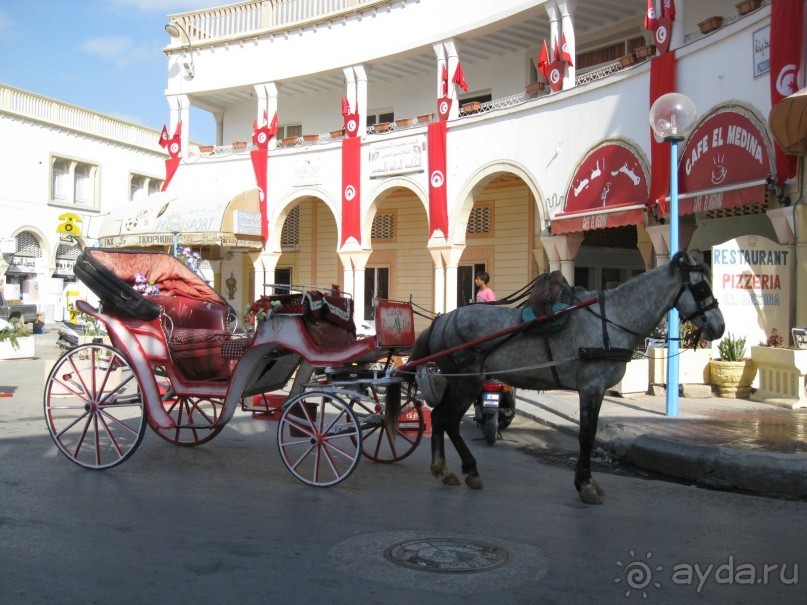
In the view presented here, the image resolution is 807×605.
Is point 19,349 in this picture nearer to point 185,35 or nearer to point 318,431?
point 185,35

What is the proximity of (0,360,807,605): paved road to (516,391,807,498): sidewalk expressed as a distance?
0.41 m

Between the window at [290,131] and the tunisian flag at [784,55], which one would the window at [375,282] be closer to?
the window at [290,131]

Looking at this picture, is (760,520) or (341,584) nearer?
(341,584)

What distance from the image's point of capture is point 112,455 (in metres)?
7.29

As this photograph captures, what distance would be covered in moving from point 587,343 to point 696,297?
35.1 inches

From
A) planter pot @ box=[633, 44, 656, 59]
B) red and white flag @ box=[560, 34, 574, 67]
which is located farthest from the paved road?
red and white flag @ box=[560, 34, 574, 67]

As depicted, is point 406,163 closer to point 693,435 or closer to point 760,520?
point 693,435

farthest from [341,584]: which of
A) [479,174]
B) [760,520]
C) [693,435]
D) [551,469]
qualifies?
[479,174]

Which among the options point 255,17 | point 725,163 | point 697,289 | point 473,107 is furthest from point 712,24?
point 255,17

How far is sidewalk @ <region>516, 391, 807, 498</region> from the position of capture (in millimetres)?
6508

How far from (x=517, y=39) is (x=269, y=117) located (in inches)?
317

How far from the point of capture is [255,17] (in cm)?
2488

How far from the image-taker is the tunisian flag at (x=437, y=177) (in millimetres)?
20109

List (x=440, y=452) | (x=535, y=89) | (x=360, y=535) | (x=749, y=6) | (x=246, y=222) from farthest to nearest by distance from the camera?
(x=246, y=222) < (x=535, y=89) < (x=749, y=6) < (x=440, y=452) < (x=360, y=535)
